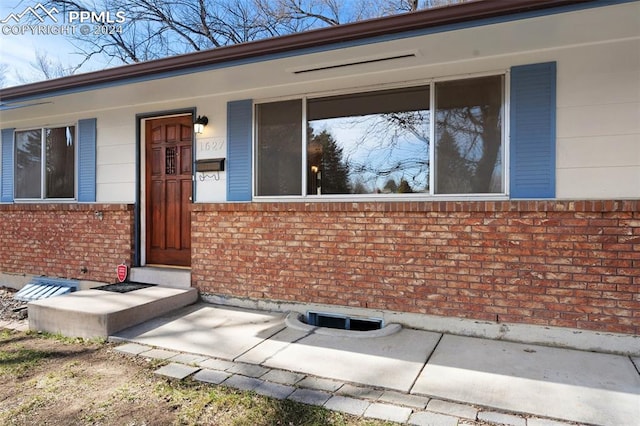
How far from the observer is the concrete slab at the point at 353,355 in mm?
3037

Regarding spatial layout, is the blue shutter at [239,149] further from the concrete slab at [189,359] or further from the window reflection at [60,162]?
the window reflection at [60,162]

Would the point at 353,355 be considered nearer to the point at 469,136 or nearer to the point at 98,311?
the point at 469,136

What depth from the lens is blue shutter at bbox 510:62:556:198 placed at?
373 centimetres

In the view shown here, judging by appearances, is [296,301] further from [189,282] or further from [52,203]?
[52,203]

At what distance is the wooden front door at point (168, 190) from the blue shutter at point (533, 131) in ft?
13.2

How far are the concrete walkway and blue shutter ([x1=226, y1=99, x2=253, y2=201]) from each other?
1.69 m

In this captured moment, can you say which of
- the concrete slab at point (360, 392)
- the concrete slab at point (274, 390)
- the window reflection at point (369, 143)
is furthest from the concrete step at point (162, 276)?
the concrete slab at point (360, 392)

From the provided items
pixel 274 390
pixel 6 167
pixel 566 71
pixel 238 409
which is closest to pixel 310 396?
pixel 274 390

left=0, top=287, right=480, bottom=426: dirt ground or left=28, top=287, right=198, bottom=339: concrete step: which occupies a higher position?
left=28, top=287, right=198, bottom=339: concrete step

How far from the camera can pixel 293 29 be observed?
1202cm

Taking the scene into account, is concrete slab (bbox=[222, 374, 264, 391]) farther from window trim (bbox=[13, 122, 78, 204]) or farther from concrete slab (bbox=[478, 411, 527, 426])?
window trim (bbox=[13, 122, 78, 204])

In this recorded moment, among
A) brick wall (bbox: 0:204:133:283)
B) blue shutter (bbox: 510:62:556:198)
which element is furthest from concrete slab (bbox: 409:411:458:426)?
brick wall (bbox: 0:204:133:283)

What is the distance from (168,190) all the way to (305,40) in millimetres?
3211

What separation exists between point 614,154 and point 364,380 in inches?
114
